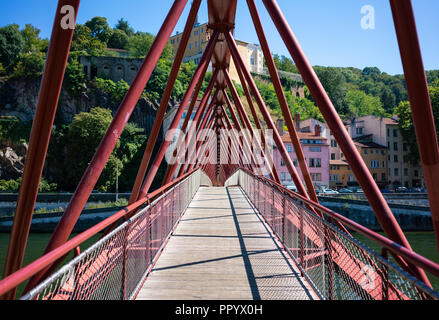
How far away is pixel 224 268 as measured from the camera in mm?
5371

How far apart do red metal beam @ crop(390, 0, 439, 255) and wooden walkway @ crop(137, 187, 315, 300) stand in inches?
81.7

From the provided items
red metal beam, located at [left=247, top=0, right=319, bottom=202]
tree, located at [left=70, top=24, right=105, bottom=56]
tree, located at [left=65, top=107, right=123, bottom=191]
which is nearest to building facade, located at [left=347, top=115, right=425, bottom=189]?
tree, located at [left=65, top=107, right=123, bottom=191]

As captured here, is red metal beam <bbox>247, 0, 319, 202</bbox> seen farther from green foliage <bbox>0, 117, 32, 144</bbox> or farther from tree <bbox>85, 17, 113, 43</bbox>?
tree <bbox>85, 17, 113, 43</bbox>

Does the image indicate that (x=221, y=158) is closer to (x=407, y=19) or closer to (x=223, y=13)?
(x=223, y=13)

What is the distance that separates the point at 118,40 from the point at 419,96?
106m

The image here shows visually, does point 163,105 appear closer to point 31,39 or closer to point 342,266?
point 342,266

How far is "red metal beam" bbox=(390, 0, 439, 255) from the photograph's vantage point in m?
3.40

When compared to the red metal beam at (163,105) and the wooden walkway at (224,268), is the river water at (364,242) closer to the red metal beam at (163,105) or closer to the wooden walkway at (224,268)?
the wooden walkway at (224,268)

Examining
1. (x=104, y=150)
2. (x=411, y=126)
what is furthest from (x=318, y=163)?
(x=104, y=150)

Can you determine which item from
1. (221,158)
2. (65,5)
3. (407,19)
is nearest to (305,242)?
(407,19)
